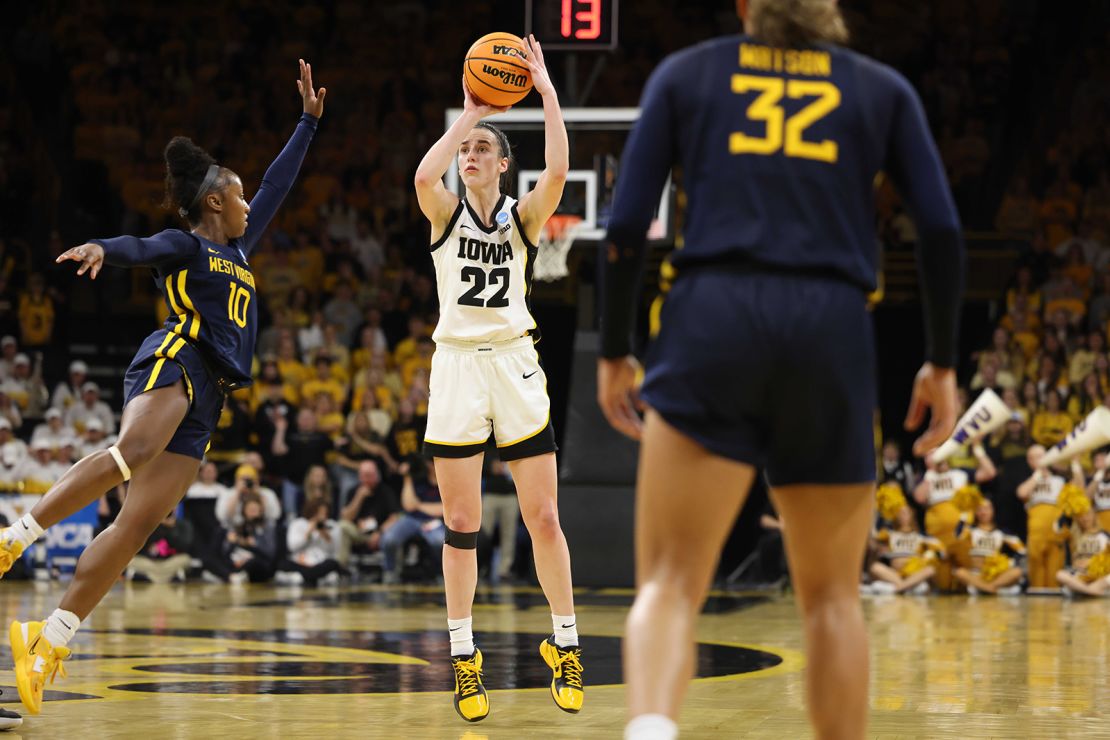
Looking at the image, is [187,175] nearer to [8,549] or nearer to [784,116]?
[8,549]

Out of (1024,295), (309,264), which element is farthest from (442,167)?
(309,264)

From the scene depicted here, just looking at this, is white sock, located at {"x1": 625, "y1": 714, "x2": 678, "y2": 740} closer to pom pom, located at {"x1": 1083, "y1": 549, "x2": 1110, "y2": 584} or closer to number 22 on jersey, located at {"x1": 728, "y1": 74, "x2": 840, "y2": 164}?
number 22 on jersey, located at {"x1": 728, "y1": 74, "x2": 840, "y2": 164}

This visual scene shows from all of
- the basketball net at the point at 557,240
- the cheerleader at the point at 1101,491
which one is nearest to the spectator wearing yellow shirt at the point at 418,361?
the basketball net at the point at 557,240

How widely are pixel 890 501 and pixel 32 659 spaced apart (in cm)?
1074

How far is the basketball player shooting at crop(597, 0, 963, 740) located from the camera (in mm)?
3244

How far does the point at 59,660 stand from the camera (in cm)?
568

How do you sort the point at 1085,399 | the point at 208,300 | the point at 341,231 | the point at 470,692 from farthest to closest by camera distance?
1. the point at 341,231
2. the point at 1085,399
3. the point at 208,300
4. the point at 470,692

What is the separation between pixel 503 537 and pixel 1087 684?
889 cm

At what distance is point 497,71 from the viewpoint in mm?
6668

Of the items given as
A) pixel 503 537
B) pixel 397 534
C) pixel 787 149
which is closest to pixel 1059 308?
pixel 503 537

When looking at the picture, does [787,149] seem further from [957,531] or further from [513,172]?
[957,531]

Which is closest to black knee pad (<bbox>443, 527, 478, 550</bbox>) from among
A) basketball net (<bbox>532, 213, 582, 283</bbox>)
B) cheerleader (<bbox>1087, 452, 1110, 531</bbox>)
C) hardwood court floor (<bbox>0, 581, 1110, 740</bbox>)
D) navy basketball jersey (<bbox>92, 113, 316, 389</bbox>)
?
hardwood court floor (<bbox>0, 581, 1110, 740</bbox>)

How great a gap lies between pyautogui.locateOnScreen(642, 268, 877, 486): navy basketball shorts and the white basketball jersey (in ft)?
9.65

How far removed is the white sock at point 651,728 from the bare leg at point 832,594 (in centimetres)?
45
